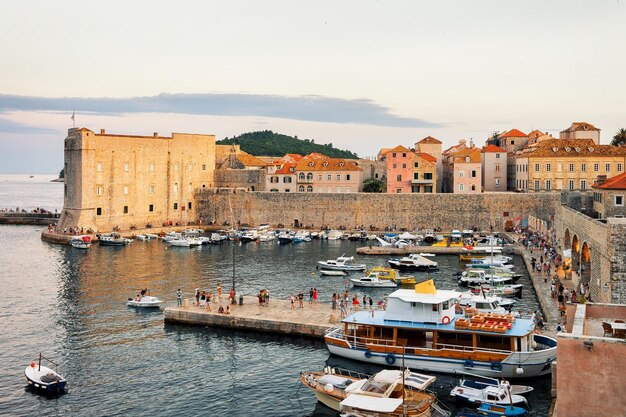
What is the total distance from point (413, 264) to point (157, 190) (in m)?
39.5

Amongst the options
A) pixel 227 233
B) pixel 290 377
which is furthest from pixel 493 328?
pixel 227 233

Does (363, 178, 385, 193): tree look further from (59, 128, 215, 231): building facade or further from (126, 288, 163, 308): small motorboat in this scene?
(126, 288, 163, 308): small motorboat

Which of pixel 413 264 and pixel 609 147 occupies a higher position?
pixel 609 147

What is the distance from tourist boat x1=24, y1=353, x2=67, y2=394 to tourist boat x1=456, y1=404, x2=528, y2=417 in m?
14.1

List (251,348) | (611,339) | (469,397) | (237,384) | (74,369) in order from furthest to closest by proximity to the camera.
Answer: (251,348)
(74,369)
(237,384)
(469,397)
(611,339)

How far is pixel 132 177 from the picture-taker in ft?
246

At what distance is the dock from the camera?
2992cm

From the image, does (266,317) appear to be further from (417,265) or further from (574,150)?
(574,150)

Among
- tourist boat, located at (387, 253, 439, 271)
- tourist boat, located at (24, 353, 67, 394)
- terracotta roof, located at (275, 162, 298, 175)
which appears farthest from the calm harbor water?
terracotta roof, located at (275, 162, 298, 175)

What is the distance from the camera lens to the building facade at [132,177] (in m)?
70.1

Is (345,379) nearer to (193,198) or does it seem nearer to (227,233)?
(227,233)

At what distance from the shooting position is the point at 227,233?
71.2 meters

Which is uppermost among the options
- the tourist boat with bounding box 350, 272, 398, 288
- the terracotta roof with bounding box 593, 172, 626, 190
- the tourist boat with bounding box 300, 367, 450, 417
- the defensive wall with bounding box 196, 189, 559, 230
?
the terracotta roof with bounding box 593, 172, 626, 190

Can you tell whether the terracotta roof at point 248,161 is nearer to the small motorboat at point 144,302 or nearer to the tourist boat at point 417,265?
the tourist boat at point 417,265
